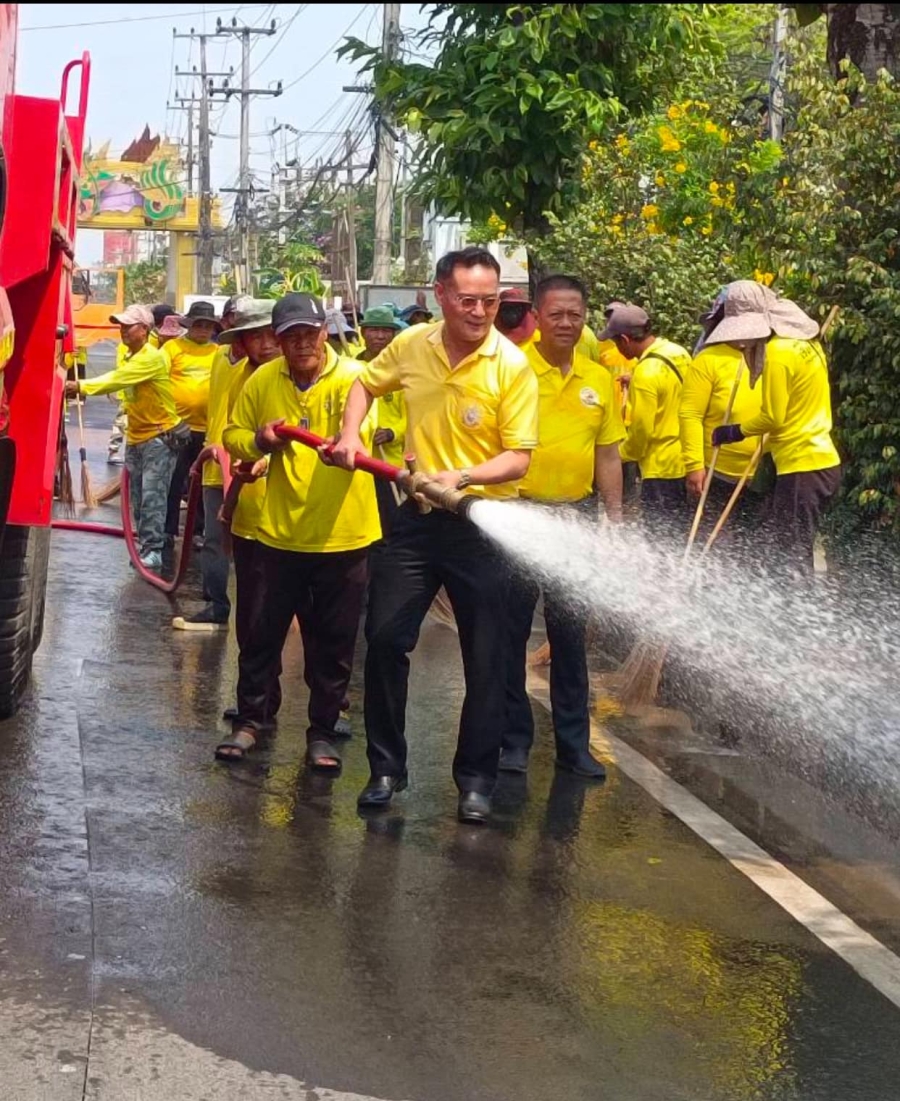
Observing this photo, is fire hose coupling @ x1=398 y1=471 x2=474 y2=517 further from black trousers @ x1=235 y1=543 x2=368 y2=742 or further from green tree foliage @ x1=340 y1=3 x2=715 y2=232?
green tree foliage @ x1=340 y1=3 x2=715 y2=232

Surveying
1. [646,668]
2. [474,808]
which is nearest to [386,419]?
[646,668]

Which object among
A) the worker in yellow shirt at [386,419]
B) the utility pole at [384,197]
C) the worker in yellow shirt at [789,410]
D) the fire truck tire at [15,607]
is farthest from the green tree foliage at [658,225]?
the utility pole at [384,197]

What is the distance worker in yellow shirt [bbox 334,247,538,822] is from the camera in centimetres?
620

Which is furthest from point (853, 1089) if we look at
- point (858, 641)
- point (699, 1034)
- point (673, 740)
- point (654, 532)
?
point (654, 532)

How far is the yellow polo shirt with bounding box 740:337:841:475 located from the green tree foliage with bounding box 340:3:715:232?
6.62 meters

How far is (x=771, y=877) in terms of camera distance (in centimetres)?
579

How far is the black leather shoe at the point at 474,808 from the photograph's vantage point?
6.23 meters

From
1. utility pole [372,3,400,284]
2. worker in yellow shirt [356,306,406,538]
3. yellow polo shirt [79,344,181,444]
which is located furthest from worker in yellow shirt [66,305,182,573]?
utility pole [372,3,400,284]

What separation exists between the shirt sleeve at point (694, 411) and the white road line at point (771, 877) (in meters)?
2.24

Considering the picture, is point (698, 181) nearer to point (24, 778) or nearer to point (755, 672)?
point (755, 672)

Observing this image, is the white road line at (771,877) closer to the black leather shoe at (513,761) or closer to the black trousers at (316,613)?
the black leather shoe at (513,761)

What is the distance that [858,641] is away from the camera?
28.4 feet

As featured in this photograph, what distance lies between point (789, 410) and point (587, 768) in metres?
2.16

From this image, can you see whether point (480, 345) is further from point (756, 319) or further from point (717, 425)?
point (717, 425)
